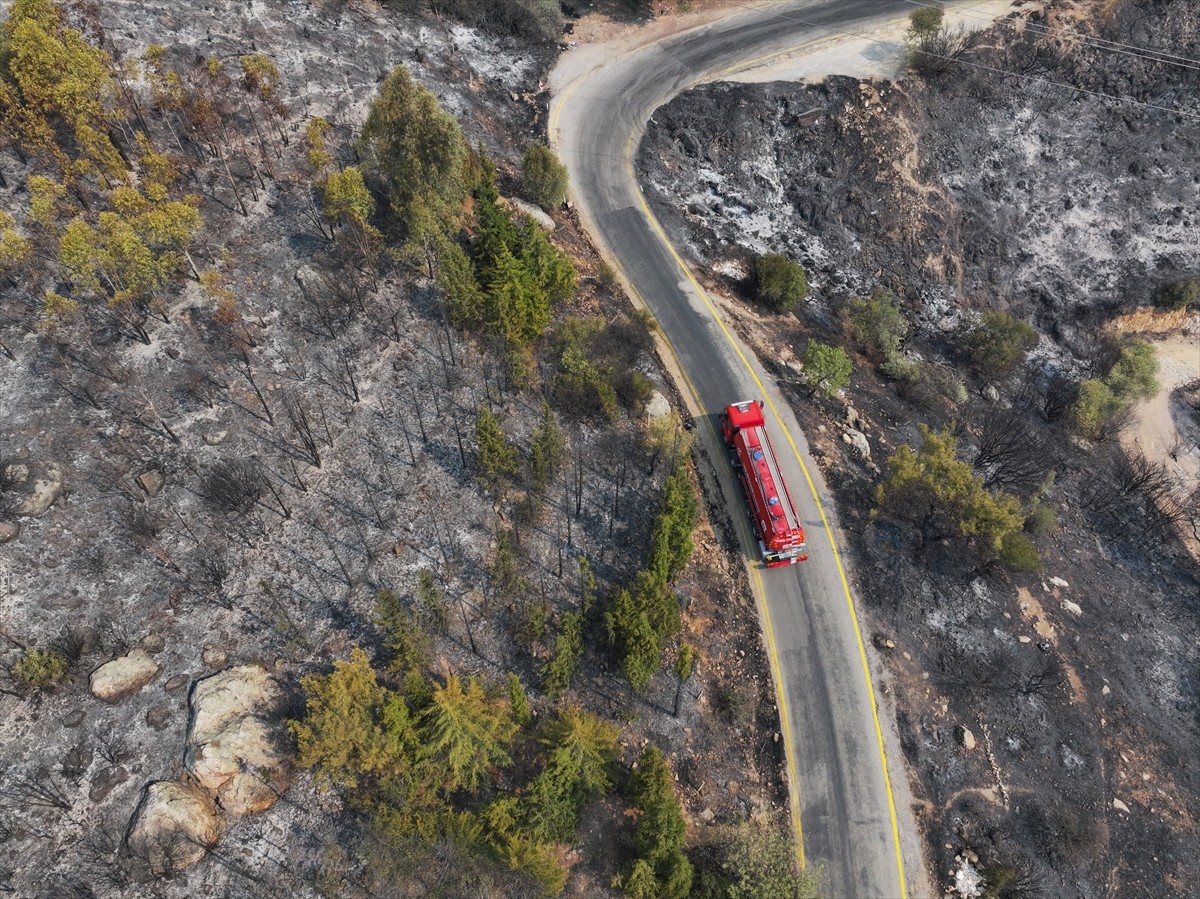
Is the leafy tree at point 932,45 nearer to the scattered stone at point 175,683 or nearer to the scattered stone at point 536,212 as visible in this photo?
the scattered stone at point 536,212

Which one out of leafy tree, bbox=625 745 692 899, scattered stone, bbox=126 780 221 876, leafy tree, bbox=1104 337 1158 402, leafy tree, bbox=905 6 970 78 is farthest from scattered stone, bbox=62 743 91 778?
leafy tree, bbox=905 6 970 78

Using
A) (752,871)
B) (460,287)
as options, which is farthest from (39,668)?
(752,871)

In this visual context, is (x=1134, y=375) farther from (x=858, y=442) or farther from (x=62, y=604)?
(x=62, y=604)

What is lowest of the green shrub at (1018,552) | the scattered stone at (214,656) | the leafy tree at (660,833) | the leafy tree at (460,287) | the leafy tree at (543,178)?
the leafy tree at (660,833)

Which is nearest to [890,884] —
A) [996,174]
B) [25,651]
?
[25,651]

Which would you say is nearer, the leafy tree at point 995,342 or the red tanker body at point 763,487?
the red tanker body at point 763,487

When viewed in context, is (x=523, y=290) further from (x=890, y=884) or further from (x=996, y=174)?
(x=996, y=174)

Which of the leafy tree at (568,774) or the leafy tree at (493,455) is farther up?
the leafy tree at (493,455)

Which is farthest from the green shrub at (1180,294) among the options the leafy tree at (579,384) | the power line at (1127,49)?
the leafy tree at (579,384)
